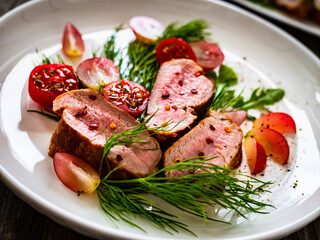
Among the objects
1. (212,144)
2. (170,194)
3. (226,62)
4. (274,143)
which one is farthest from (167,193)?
(226,62)

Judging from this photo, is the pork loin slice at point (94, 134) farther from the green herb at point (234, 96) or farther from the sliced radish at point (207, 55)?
the sliced radish at point (207, 55)

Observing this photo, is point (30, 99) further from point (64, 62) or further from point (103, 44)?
point (103, 44)

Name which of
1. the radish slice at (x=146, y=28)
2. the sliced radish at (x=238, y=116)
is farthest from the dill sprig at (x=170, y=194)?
the radish slice at (x=146, y=28)

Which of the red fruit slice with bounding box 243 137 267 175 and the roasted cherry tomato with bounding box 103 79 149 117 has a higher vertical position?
the roasted cherry tomato with bounding box 103 79 149 117

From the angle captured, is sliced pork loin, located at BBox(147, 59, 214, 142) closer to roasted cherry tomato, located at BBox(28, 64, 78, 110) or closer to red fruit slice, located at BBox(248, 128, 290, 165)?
red fruit slice, located at BBox(248, 128, 290, 165)

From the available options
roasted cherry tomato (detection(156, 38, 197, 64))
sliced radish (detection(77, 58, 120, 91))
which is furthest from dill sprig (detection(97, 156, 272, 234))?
roasted cherry tomato (detection(156, 38, 197, 64))

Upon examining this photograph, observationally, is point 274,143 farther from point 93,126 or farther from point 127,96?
point 93,126

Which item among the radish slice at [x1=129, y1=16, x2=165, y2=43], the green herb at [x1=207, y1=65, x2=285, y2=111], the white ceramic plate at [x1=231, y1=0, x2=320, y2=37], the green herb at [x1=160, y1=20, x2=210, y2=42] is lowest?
the green herb at [x1=207, y1=65, x2=285, y2=111]
